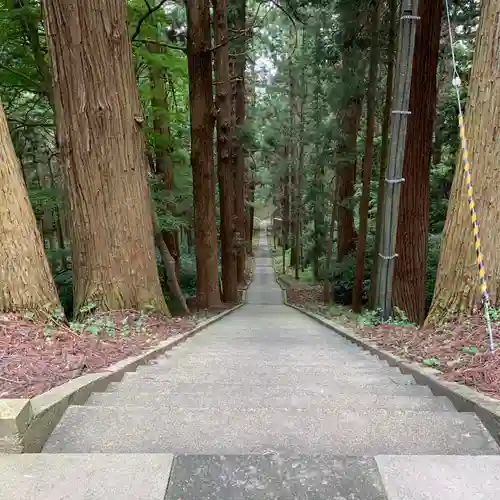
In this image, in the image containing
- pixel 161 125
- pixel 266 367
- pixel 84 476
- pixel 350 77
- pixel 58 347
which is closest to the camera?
pixel 84 476

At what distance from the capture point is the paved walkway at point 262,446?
1761 millimetres

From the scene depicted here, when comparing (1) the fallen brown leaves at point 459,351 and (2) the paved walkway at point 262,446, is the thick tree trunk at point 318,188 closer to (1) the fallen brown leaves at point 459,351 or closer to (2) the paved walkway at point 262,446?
(1) the fallen brown leaves at point 459,351

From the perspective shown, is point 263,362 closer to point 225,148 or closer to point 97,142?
point 97,142

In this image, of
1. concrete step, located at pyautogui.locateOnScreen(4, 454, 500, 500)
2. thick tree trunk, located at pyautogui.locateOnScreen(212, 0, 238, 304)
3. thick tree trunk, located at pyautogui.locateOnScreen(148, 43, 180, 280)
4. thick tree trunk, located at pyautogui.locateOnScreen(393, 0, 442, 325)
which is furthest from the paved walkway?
thick tree trunk, located at pyautogui.locateOnScreen(212, 0, 238, 304)

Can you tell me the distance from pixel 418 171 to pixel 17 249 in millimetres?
7128

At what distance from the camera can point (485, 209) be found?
4285 millimetres

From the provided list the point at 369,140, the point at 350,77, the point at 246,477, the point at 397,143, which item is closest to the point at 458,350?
the point at 246,477

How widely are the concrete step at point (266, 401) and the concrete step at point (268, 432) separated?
17 cm

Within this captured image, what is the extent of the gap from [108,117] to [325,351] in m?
3.78

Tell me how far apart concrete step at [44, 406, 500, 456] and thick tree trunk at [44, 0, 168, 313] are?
3256mm

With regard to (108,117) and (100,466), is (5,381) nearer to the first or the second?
(100,466)

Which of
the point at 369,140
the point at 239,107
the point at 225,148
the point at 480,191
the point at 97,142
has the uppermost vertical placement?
the point at 239,107

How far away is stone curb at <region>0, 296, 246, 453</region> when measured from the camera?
2.00 m

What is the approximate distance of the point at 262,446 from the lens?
7.12 feet
